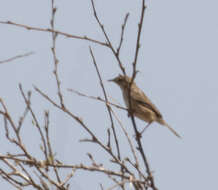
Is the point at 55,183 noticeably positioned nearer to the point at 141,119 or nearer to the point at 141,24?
the point at 141,24

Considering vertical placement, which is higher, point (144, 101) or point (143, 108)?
point (144, 101)

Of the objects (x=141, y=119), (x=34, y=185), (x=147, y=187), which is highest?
(x=141, y=119)

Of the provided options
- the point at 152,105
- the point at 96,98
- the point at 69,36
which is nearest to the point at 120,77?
the point at 152,105

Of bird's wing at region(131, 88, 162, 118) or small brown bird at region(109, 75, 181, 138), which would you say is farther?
bird's wing at region(131, 88, 162, 118)

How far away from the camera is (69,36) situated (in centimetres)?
368

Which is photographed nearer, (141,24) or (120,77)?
(141,24)

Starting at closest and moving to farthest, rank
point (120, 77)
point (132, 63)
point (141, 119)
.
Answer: point (132, 63) < point (141, 119) < point (120, 77)

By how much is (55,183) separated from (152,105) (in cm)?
421

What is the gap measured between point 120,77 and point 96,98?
12.8 ft

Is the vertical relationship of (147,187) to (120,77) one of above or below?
below

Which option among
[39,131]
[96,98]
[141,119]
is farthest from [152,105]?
[39,131]

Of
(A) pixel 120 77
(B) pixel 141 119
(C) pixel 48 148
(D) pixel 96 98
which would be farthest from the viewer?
(A) pixel 120 77

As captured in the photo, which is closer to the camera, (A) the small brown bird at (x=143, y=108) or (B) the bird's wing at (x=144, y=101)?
(A) the small brown bird at (x=143, y=108)

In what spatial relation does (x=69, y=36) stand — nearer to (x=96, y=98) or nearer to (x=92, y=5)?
(x=92, y=5)
